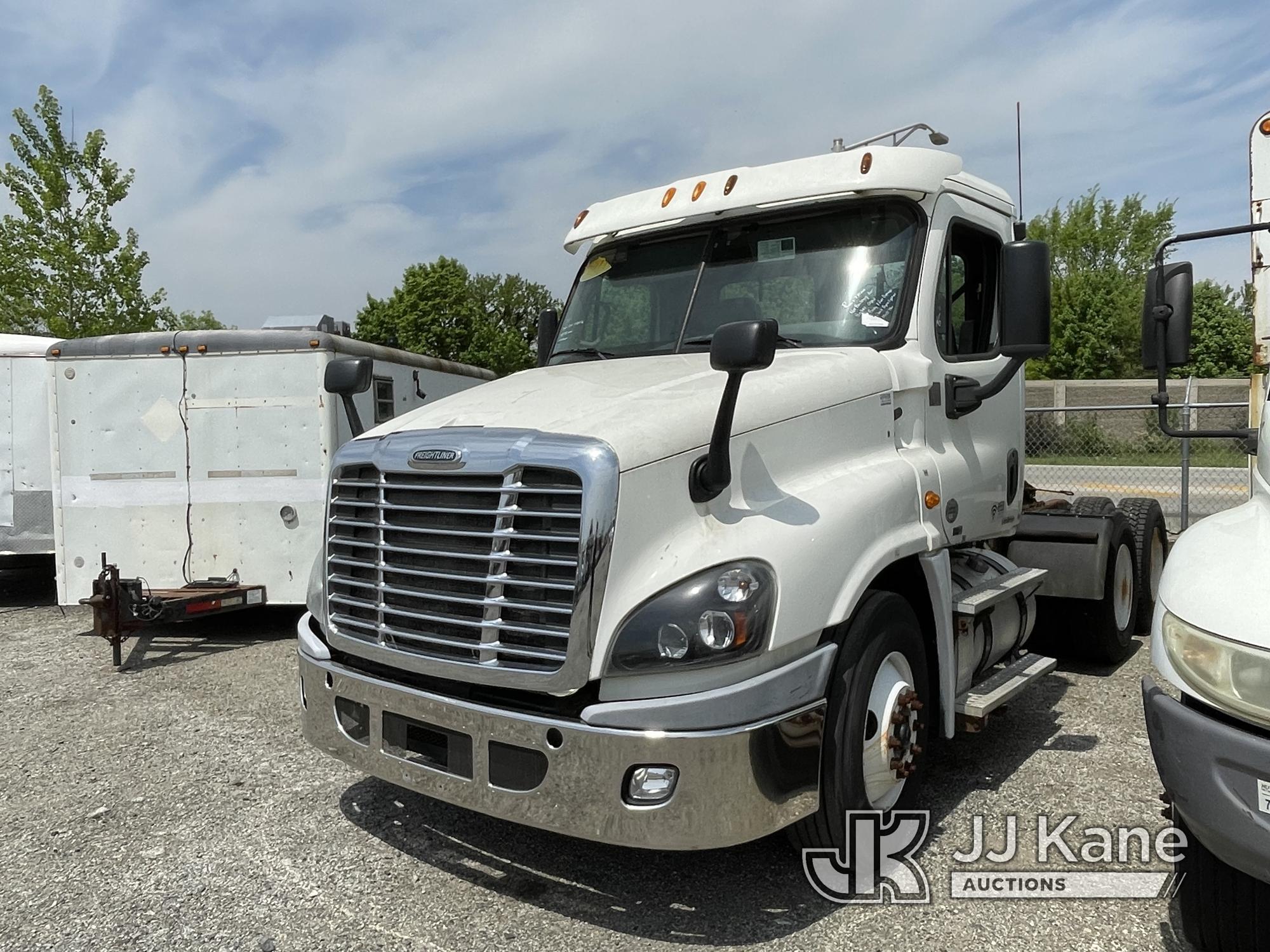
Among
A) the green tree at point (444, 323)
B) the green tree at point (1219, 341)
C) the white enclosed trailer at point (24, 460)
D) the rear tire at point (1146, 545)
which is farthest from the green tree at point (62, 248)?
the green tree at point (1219, 341)

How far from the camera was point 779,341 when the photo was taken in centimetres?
411

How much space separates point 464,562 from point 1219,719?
2186mm

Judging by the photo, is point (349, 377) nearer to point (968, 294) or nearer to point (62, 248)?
point (968, 294)

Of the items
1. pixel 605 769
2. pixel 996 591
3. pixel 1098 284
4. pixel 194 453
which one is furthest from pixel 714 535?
pixel 1098 284

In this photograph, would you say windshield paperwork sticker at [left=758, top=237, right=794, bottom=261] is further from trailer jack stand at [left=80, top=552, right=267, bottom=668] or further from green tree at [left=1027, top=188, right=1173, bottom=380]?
green tree at [left=1027, top=188, right=1173, bottom=380]

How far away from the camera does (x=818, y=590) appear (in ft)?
10.4

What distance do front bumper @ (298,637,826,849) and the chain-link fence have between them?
1340 centimetres

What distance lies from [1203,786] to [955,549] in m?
2.27

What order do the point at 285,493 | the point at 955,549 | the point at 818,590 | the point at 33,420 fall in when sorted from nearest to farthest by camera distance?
the point at 818,590 < the point at 955,549 < the point at 285,493 < the point at 33,420

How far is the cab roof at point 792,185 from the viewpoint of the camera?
4215 mm

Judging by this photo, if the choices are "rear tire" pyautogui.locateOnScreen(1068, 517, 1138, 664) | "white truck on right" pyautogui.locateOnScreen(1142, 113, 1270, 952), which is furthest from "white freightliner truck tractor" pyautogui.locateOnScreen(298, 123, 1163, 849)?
"rear tire" pyautogui.locateOnScreen(1068, 517, 1138, 664)

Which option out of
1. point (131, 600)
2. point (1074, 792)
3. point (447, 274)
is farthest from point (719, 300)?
point (447, 274)

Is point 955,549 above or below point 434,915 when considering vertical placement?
above

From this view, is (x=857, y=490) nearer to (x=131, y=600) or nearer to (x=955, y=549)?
(x=955, y=549)
